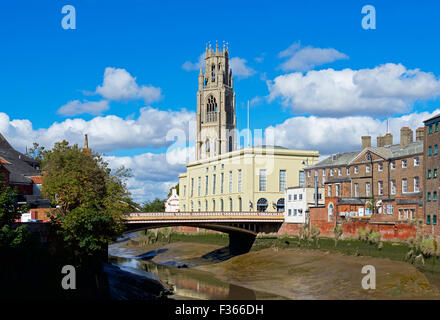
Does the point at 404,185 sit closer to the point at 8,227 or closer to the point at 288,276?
the point at 288,276

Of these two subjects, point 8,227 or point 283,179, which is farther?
point 283,179

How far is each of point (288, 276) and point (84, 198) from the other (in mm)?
25461

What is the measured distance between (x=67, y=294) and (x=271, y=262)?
34.6m

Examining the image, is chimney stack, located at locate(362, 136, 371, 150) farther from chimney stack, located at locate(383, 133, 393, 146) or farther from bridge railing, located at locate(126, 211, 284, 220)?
bridge railing, located at locate(126, 211, 284, 220)

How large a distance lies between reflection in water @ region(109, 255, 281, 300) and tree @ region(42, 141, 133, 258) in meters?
10.2

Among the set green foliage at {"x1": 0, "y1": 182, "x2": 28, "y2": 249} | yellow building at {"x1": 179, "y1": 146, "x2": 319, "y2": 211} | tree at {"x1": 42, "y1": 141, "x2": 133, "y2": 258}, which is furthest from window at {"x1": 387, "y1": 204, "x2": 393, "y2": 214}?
green foliage at {"x1": 0, "y1": 182, "x2": 28, "y2": 249}

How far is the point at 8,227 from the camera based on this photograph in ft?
148

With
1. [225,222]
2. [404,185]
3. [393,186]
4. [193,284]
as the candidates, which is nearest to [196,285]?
[193,284]

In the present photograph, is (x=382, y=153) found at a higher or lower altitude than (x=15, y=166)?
higher

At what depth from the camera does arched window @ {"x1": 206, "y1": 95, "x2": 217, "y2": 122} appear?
18400 centimetres

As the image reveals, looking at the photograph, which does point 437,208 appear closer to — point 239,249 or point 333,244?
point 333,244
